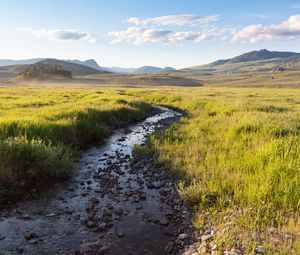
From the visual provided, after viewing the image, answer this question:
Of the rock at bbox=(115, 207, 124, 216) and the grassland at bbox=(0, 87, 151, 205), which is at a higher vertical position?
the grassland at bbox=(0, 87, 151, 205)

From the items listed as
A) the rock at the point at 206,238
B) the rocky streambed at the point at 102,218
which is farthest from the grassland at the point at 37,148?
the rock at the point at 206,238

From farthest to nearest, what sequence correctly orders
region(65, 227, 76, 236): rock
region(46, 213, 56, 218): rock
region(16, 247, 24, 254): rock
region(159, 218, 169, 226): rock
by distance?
region(46, 213, 56, 218): rock < region(159, 218, 169, 226): rock < region(65, 227, 76, 236): rock < region(16, 247, 24, 254): rock

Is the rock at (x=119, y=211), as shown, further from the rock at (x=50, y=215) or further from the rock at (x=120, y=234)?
the rock at (x=50, y=215)

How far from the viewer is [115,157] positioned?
54.5 feet

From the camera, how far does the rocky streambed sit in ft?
26.5

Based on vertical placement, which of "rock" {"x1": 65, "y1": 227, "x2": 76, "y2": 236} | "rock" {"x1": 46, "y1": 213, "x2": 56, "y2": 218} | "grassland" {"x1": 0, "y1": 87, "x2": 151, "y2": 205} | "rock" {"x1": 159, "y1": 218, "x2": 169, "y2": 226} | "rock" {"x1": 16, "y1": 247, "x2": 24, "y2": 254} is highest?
"grassland" {"x1": 0, "y1": 87, "x2": 151, "y2": 205}

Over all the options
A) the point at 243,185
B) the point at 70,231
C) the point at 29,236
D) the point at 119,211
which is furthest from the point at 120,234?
the point at 243,185

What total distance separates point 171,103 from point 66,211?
37.5 metres

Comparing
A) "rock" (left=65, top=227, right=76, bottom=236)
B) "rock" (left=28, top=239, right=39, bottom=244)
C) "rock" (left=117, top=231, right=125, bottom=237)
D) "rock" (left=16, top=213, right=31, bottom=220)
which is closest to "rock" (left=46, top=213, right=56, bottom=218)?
"rock" (left=16, top=213, right=31, bottom=220)

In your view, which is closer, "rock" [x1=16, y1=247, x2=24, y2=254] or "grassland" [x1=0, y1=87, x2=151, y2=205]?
"rock" [x1=16, y1=247, x2=24, y2=254]

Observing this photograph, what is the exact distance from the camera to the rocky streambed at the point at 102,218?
807 cm

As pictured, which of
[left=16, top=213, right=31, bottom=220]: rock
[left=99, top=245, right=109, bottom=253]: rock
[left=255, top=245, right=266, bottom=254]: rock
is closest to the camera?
[left=255, top=245, right=266, bottom=254]: rock

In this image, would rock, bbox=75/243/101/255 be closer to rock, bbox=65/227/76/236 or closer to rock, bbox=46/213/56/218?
rock, bbox=65/227/76/236

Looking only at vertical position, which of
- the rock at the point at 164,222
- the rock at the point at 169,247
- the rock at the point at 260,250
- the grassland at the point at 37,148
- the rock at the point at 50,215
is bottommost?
the rock at the point at 169,247
